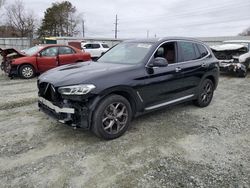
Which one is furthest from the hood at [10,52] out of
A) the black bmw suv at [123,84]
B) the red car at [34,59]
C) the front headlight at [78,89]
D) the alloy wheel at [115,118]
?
the alloy wheel at [115,118]

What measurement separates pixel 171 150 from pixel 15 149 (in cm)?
237

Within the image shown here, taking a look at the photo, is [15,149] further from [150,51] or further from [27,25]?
[27,25]

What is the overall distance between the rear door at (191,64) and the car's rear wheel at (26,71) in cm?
698

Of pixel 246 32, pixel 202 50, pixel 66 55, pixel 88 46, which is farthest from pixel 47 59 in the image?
pixel 246 32

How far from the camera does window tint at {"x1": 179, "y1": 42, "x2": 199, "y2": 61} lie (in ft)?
16.4

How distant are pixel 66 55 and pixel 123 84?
24.2 feet

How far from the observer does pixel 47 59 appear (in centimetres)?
995

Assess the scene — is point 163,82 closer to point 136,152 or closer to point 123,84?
point 123,84

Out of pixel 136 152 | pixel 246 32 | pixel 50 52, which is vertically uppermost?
pixel 246 32

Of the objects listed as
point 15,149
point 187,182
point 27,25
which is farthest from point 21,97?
point 27,25

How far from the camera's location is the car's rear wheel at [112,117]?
11.8ft

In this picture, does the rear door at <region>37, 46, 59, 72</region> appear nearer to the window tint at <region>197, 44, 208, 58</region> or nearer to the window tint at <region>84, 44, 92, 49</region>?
the window tint at <region>197, 44, 208, 58</region>

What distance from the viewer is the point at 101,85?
354cm

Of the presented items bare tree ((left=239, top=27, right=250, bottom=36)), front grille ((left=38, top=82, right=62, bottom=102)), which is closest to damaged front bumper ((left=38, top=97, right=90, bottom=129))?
front grille ((left=38, top=82, right=62, bottom=102))
